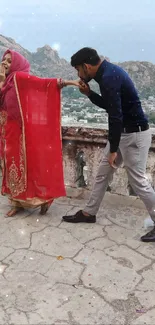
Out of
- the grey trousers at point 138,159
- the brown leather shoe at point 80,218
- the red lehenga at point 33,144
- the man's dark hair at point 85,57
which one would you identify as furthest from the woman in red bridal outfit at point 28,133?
the grey trousers at point 138,159

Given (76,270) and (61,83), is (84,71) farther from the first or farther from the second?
(76,270)

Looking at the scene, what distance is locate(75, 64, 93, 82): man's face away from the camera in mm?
2869

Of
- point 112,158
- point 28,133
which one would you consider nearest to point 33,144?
point 28,133

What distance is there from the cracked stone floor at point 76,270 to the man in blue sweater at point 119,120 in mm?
357

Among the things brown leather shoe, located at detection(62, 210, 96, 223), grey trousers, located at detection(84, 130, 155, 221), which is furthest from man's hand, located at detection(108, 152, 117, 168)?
brown leather shoe, located at detection(62, 210, 96, 223)

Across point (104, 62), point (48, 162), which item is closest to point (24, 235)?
point (48, 162)

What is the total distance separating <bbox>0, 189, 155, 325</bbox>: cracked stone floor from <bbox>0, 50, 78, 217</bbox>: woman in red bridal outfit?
13.2 inches

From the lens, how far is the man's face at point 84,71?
9.41ft

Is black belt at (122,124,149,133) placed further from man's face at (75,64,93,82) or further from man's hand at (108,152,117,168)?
man's face at (75,64,93,82)

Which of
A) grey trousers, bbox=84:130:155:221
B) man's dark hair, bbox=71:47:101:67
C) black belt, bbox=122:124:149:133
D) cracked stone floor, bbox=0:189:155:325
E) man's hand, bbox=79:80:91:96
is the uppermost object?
man's dark hair, bbox=71:47:101:67

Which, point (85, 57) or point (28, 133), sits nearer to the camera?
point (85, 57)

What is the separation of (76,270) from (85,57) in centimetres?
162

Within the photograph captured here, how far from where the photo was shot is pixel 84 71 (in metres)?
2.90

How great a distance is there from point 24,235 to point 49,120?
1087 millimetres
